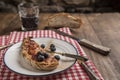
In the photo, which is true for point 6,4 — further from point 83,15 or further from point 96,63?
point 96,63

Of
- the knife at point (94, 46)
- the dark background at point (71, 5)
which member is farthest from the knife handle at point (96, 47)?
the dark background at point (71, 5)

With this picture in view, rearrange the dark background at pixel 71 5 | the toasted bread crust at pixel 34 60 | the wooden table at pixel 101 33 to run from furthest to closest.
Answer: the dark background at pixel 71 5, the wooden table at pixel 101 33, the toasted bread crust at pixel 34 60

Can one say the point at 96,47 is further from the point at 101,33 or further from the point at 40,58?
the point at 40,58

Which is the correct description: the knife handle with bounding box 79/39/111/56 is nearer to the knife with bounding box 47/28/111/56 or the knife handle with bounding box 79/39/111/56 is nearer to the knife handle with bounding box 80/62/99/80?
the knife with bounding box 47/28/111/56

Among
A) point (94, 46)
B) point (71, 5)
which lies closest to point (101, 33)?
point (94, 46)

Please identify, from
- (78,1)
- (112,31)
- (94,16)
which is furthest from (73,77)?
(78,1)

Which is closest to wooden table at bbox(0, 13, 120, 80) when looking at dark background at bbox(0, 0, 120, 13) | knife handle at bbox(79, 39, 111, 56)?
knife handle at bbox(79, 39, 111, 56)

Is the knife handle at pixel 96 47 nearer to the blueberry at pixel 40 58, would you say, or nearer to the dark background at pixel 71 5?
the blueberry at pixel 40 58
